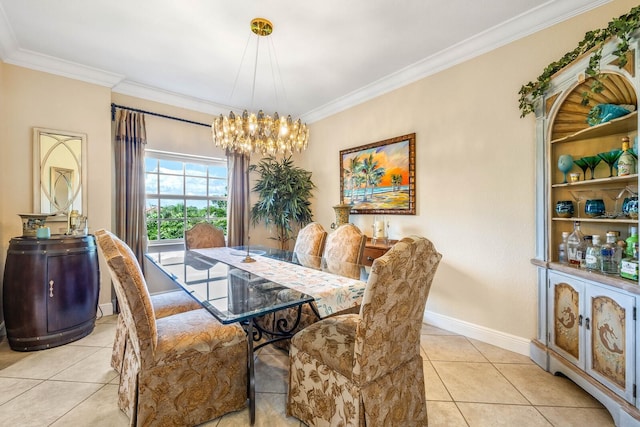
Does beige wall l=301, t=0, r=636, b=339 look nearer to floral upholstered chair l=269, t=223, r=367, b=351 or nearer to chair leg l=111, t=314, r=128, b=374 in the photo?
floral upholstered chair l=269, t=223, r=367, b=351

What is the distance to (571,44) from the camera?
2037 mm

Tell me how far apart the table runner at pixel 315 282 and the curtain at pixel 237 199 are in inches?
60.0

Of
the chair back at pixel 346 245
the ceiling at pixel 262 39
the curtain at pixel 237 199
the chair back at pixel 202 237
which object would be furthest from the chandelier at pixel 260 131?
the curtain at pixel 237 199

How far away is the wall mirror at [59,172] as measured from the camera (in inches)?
107

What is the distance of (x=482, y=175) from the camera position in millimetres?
2496

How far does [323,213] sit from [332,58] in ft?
6.95

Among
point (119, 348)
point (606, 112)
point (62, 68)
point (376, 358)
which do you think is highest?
point (62, 68)

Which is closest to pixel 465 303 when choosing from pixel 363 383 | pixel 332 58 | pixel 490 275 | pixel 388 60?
pixel 490 275

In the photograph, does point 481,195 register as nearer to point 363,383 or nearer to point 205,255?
point 363,383

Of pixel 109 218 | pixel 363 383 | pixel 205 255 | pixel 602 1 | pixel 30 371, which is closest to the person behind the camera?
pixel 363 383

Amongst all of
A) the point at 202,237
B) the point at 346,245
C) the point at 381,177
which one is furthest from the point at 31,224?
the point at 381,177

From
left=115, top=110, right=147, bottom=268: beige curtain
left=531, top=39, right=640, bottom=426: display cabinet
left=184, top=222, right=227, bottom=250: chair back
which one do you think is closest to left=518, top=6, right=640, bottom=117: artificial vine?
left=531, top=39, right=640, bottom=426: display cabinet

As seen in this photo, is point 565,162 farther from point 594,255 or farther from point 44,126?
point 44,126

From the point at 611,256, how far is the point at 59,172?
4.64 meters
